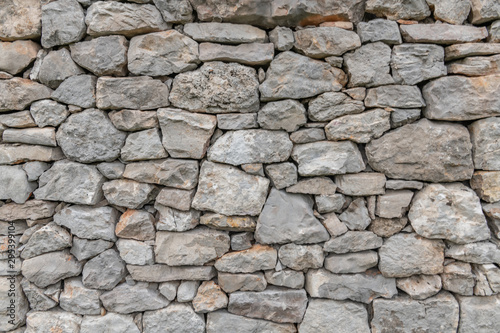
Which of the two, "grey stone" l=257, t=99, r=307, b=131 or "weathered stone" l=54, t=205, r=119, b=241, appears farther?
"weathered stone" l=54, t=205, r=119, b=241

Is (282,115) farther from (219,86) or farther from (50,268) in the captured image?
(50,268)

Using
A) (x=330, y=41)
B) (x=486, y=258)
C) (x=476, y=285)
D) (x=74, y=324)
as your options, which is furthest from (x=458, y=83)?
(x=74, y=324)

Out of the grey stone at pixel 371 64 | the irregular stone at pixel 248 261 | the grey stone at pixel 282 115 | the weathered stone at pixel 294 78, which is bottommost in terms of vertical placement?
the irregular stone at pixel 248 261

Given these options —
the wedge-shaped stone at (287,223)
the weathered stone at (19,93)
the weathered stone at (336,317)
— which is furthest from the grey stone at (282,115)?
the weathered stone at (19,93)

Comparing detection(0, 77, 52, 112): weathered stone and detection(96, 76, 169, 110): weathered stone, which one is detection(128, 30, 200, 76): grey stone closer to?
detection(96, 76, 169, 110): weathered stone

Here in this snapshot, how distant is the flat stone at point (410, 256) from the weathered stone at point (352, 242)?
0.12 m

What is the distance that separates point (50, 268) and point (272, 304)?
5.44 ft

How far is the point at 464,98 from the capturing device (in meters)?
1.77

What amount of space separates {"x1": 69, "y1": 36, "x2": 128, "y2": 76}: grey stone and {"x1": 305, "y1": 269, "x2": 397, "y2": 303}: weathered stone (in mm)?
2027

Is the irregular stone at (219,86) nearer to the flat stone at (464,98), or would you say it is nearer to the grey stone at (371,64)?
the grey stone at (371,64)

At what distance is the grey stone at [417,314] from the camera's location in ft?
6.10

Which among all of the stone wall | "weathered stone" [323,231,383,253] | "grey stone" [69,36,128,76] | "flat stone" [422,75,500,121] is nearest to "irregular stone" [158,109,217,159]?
the stone wall

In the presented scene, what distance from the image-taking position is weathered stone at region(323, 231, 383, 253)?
1.87 metres

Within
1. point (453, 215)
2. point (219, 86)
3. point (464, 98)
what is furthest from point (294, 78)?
point (453, 215)
